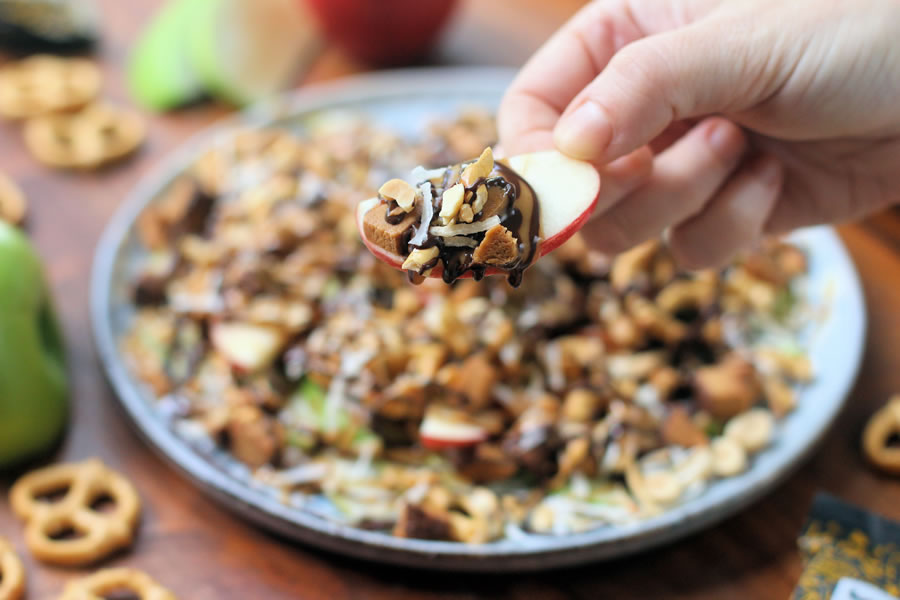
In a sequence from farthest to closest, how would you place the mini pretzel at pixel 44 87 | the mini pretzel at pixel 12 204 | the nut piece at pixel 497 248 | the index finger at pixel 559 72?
the mini pretzel at pixel 44 87 < the mini pretzel at pixel 12 204 < the index finger at pixel 559 72 < the nut piece at pixel 497 248

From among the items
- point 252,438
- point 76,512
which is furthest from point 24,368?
point 252,438

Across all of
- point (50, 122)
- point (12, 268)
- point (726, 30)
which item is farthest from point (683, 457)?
point (50, 122)

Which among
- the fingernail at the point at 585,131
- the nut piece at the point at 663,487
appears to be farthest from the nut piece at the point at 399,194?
the nut piece at the point at 663,487

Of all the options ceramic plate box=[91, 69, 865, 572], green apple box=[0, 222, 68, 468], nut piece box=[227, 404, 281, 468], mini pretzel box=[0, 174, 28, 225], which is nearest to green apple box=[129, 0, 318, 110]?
ceramic plate box=[91, 69, 865, 572]

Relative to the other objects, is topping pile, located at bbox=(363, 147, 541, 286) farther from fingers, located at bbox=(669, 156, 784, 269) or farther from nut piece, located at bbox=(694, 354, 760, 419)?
nut piece, located at bbox=(694, 354, 760, 419)

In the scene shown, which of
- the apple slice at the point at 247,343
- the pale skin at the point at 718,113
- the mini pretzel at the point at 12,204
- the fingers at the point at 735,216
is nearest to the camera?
the pale skin at the point at 718,113

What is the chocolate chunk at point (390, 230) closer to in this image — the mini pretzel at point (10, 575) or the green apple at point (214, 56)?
the mini pretzel at point (10, 575)

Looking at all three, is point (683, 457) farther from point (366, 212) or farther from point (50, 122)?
point (50, 122)
